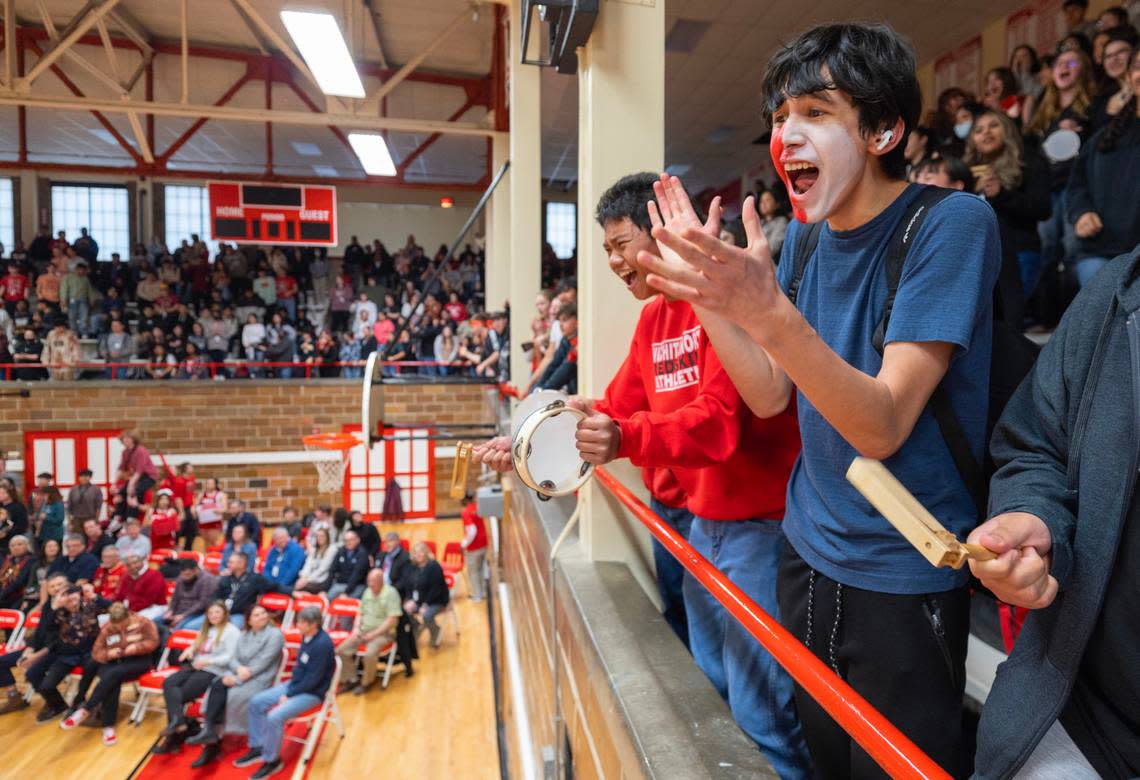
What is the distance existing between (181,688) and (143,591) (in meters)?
1.99

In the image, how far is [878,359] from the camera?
92cm

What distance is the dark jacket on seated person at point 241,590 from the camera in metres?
7.26

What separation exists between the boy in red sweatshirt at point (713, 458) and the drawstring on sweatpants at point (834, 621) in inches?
12.0

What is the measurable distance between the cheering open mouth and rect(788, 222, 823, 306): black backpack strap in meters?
0.15

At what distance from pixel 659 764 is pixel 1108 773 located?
632mm

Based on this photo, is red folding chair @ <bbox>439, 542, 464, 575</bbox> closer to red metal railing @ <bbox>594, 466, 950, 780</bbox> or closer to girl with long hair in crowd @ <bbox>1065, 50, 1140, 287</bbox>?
girl with long hair in crowd @ <bbox>1065, 50, 1140, 287</bbox>

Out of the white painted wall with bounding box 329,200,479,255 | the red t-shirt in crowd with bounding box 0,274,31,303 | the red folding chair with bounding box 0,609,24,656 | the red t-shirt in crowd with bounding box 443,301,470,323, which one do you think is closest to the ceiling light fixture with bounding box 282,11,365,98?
the red folding chair with bounding box 0,609,24,656

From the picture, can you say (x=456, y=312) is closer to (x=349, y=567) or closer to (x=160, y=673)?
(x=349, y=567)

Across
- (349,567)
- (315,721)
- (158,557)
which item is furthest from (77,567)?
Answer: (315,721)

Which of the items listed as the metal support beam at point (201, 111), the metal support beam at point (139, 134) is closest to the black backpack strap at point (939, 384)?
the metal support beam at point (201, 111)

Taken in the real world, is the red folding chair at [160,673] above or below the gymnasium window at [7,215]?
below

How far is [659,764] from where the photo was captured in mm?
1107

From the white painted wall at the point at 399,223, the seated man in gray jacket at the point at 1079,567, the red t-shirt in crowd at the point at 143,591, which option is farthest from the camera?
the white painted wall at the point at 399,223

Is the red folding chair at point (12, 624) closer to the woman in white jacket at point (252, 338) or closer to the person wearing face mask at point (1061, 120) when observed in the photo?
Answer: the woman in white jacket at point (252, 338)
